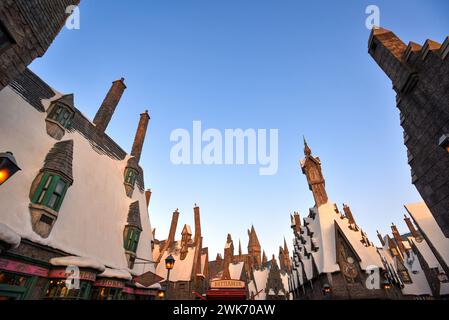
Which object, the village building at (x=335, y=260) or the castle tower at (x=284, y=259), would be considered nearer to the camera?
the village building at (x=335, y=260)

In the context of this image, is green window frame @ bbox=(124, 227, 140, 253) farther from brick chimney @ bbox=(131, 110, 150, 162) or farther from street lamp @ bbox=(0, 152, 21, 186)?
street lamp @ bbox=(0, 152, 21, 186)

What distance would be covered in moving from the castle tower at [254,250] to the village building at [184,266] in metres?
24.9

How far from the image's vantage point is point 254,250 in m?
66.5

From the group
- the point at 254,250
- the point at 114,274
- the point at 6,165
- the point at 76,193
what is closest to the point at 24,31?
the point at 6,165

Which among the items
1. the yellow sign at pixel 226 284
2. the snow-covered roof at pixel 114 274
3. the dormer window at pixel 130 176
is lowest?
the yellow sign at pixel 226 284

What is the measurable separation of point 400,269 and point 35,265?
5204 centimetres

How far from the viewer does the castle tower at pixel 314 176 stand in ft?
112

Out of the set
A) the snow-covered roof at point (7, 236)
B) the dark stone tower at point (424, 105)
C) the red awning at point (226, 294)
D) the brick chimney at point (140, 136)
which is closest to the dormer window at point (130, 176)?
the brick chimney at point (140, 136)

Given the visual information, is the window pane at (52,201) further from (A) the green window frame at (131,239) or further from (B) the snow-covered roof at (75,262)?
(A) the green window frame at (131,239)

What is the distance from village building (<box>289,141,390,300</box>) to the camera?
2289 centimetres

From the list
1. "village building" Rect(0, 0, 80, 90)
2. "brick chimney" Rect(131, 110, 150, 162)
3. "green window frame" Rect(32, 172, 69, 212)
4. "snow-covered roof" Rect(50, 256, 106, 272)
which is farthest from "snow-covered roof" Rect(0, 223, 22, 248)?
"brick chimney" Rect(131, 110, 150, 162)

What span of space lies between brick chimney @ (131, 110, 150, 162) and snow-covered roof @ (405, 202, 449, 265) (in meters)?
30.6

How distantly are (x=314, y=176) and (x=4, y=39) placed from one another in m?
38.5
